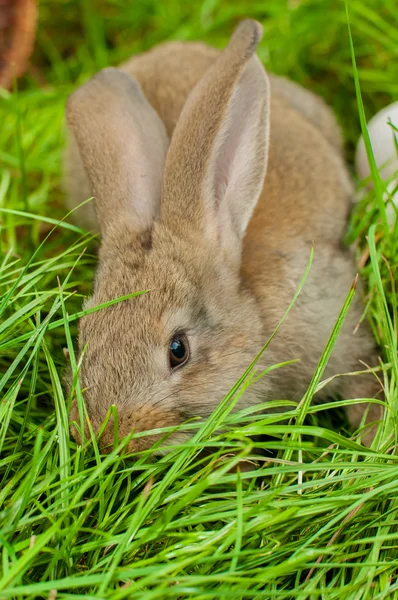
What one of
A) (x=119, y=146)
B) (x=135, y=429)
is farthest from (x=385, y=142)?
(x=135, y=429)

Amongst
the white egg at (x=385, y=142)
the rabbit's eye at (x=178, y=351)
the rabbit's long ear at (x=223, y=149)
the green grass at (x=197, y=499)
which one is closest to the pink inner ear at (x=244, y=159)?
the rabbit's long ear at (x=223, y=149)

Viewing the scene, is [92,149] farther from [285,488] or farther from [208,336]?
[285,488]

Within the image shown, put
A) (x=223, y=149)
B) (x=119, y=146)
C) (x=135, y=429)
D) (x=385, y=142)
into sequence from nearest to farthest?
(x=135, y=429) → (x=223, y=149) → (x=119, y=146) → (x=385, y=142)

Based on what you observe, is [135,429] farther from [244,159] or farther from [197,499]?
[244,159]

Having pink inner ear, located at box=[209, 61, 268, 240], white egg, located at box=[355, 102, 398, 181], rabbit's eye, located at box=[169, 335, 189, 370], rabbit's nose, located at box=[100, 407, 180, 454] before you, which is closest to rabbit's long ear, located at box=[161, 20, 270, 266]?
pink inner ear, located at box=[209, 61, 268, 240]

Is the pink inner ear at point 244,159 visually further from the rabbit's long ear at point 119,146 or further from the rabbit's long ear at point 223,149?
the rabbit's long ear at point 119,146

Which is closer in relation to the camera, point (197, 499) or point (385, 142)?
point (197, 499)

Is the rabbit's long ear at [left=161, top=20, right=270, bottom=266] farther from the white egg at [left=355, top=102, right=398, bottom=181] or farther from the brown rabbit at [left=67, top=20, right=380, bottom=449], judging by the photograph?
the white egg at [left=355, top=102, right=398, bottom=181]

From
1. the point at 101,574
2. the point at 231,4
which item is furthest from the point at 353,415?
the point at 231,4
